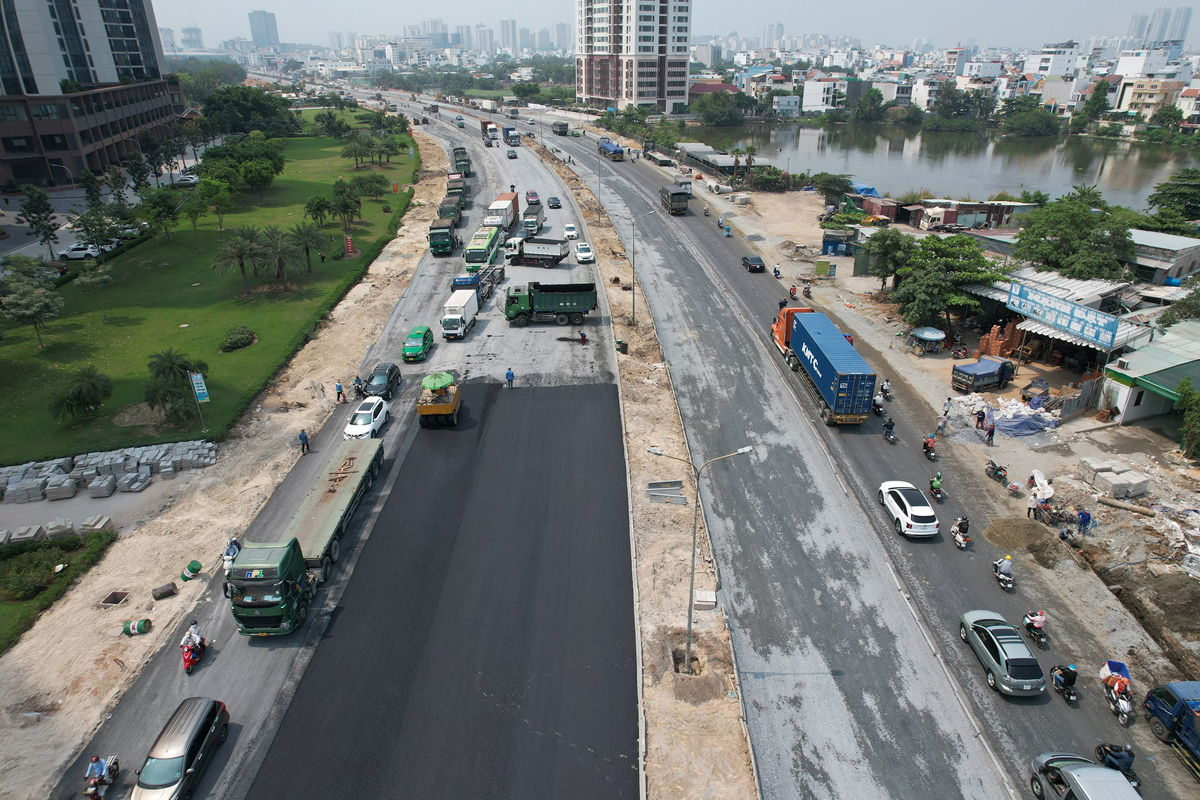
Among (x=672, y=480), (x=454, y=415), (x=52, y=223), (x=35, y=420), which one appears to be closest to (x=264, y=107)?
(x=52, y=223)

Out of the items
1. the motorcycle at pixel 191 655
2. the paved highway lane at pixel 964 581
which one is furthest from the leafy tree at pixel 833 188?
the motorcycle at pixel 191 655

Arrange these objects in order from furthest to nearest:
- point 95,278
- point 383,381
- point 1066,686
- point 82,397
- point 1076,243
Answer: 1. point 95,278
2. point 1076,243
3. point 383,381
4. point 82,397
5. point 1066,686

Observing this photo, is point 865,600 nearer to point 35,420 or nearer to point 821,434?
point 821,434

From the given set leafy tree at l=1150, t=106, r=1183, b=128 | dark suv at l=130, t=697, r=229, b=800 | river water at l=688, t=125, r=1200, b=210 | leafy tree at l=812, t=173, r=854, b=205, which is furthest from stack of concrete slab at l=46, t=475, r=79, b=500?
leafy tree at l=1150, t=106, r=1183, b=128

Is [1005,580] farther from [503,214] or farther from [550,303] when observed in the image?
[503,214]

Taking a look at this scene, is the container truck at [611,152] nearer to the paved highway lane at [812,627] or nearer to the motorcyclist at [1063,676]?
the paved highway lane at [812,627]

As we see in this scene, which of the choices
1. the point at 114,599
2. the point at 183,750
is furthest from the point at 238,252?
the point at 183,750
